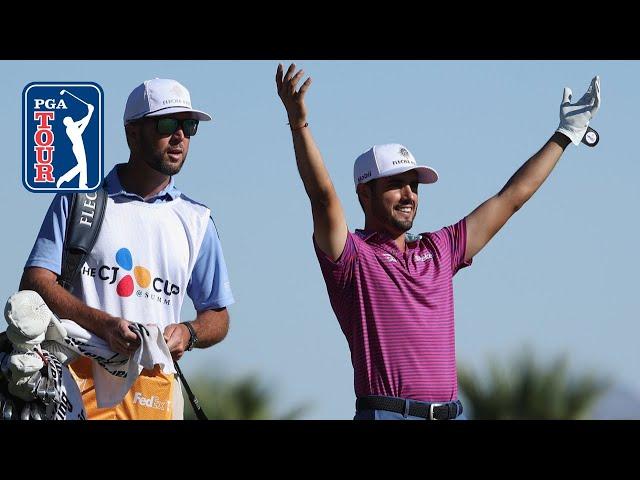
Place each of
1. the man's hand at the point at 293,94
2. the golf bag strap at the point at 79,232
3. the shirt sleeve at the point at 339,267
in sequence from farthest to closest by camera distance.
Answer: the shirt sleeve at the point at 339,267
the man's hand at the point at 293,94
the golf bag strap at the point at 79,232

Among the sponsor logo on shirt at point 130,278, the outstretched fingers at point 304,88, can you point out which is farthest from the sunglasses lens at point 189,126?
the sponsor logo on shirt at point 130,278

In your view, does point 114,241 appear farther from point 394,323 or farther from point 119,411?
point 394,323

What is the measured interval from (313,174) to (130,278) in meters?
1.03

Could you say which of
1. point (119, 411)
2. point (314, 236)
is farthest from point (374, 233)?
point (119, 411)

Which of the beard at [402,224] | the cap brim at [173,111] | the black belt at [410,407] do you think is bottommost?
the black belt at [410,407]

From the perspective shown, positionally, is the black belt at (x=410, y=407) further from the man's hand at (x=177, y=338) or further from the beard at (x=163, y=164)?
the beard at (x=163, y=164)

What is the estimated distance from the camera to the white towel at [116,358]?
24.1 feet

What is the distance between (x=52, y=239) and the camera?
763cm

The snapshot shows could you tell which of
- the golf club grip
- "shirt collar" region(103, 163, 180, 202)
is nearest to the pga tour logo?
"shirt collar" region(103, 163, 180, 202)

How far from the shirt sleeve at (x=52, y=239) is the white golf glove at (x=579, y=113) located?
2.96m

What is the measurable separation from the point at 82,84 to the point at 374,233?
1773 millimetres

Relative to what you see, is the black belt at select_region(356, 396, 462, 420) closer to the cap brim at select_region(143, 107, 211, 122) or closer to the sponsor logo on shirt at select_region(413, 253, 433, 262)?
the sponsor logo on shirt at select_region(413, 253, 433, 262)

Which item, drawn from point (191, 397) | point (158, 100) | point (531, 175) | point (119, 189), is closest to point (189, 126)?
point (158, 100)

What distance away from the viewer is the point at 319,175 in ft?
25.6
